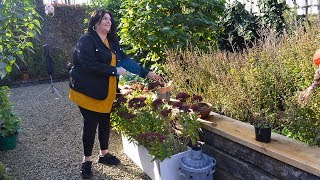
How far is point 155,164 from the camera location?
3.01 metres

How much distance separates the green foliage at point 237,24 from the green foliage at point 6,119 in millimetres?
3574

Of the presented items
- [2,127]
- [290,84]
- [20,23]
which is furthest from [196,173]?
[2,127]

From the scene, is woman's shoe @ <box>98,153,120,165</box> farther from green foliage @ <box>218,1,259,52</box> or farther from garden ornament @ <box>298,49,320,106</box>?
green foliage @ <box>218,1,259,52</box>

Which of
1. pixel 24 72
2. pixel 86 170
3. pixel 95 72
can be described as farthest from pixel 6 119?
pixel 24 72

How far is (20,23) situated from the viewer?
2.99 m

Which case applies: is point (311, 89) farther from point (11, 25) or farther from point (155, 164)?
point (11, 25)

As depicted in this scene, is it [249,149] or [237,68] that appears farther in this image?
[237,68]

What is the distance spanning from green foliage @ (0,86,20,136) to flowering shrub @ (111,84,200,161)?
152 cm

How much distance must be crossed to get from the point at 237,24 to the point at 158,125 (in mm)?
3493

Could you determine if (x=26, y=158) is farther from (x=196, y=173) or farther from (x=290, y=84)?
(x=290, y=84)

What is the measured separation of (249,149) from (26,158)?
2859 millimetres

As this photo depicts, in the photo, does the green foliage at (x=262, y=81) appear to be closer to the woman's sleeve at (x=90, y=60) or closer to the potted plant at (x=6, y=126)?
the woman's sleeve at (x=90, y=60)

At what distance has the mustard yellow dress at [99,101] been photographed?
3.11 metres

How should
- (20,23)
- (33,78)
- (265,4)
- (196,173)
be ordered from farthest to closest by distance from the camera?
(33,78) → (265,4) → (20,23) → (196,173)
